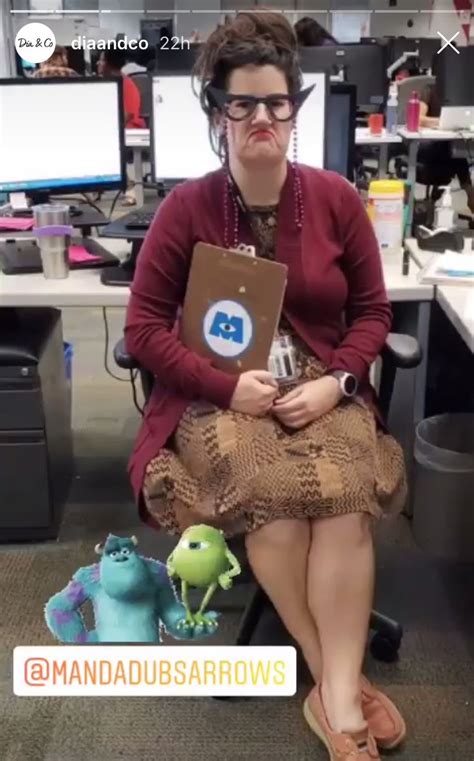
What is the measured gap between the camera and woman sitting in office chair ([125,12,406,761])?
145cm

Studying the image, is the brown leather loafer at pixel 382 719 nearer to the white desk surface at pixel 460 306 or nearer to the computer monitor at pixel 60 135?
the white desk surface at pixel 460 306

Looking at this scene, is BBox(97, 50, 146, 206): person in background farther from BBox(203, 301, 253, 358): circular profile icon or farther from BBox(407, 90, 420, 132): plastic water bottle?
BBox(203, 301, 253, 358): circular profile icon

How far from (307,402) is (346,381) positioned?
100 millimetres

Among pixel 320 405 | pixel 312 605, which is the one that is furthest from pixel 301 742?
pixel 320 405

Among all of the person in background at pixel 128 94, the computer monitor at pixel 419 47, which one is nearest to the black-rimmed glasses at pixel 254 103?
the person in background at pixel 128 94

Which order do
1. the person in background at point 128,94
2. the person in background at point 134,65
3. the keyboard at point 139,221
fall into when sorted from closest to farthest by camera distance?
the keyboard at point 139,221 → the person in background at point 128,94 → the person in background at point 134,65

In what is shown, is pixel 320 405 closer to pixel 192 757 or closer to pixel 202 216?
pixel 202 216

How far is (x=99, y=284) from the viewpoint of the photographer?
2086mm

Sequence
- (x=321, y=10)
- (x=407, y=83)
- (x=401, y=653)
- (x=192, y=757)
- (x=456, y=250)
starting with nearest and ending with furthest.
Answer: (x=192, y=757), (x=401, y=653), (x=456, y=250), (x=407, y=83), (x=321, y=10)

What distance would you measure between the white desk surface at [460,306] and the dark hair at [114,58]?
4867 millimetres

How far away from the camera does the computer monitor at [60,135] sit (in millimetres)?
2396

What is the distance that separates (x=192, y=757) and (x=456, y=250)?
56.1 inches

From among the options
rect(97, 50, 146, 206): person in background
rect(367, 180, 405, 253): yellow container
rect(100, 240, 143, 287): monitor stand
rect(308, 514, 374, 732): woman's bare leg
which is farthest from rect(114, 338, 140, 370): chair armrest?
rect(97, 50, 146, 206): person in background

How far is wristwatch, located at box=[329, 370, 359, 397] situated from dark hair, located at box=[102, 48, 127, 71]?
517cm
